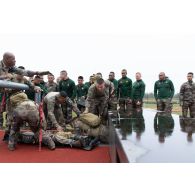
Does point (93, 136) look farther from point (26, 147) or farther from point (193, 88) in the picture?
point (193, 88)

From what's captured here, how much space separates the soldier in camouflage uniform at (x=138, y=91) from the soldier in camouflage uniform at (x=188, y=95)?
1.23 metres

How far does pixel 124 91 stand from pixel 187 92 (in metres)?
1.95

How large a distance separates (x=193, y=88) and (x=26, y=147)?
19.6ft

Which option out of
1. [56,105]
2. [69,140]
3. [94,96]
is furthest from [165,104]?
[69,140]

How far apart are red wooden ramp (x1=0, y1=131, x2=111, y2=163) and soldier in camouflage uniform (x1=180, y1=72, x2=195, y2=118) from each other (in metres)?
4.98

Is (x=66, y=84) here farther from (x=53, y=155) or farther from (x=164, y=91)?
(x=53, y=155)

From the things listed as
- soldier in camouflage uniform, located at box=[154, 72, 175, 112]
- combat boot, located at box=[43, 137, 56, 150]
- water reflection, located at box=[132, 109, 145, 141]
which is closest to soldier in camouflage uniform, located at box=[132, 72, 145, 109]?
soldier in camouflage uniform, located at box=[154, 72, 175, 112]

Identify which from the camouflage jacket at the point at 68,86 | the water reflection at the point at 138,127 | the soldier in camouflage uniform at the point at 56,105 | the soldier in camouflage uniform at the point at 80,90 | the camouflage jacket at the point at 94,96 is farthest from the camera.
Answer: the soldier in camouflage uniform at the point at 80,90

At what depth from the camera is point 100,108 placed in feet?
22.3

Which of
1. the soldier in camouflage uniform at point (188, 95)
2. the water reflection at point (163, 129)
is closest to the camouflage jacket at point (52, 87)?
the soldier in camouflage uniform at point (188, 95)

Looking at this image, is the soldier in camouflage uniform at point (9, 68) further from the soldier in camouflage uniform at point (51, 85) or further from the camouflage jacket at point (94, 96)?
the soldier in camouflage uniform at point (51, 85)

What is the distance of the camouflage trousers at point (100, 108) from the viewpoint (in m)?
6.64

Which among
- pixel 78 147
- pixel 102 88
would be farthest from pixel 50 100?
pixel 78 147

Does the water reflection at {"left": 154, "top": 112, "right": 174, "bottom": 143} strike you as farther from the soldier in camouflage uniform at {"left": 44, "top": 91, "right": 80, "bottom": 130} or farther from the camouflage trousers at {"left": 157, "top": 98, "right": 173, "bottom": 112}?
the camouflage trousers at {"left": 157, "top": 98, "right": 173, "bottom": 112}
